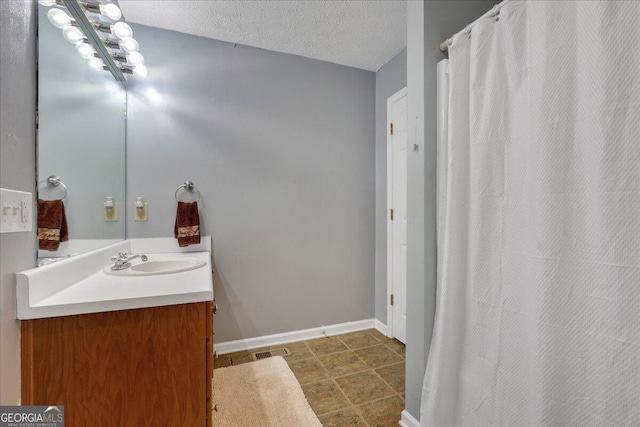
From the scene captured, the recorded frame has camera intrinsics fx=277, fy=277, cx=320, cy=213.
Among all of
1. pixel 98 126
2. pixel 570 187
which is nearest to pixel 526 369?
pixel 570 187

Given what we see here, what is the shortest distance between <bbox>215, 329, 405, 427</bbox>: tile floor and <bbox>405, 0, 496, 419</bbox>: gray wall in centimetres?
29

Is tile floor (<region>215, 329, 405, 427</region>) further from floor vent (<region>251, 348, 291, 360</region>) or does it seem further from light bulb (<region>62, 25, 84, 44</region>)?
light bulb (<region>62, 25, 84, 44</region>)

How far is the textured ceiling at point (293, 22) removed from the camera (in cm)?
183

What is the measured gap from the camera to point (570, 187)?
A: 0.86 metres

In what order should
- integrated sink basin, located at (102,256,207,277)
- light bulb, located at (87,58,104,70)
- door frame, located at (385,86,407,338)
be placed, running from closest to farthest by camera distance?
light bulb, located at (87,58,104,70) → integrated sink basin, located at (102,256,207,277) → door frame, located at (385,86,407,338)

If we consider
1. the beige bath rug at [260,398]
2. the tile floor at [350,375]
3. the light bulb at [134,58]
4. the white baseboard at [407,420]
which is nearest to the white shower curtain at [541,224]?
the white baseboard at [407,420]

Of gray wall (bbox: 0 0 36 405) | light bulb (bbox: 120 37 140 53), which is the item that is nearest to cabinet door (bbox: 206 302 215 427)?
gray wall (bbox: 0 0 36 405)

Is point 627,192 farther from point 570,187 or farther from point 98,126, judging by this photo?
point 98,126

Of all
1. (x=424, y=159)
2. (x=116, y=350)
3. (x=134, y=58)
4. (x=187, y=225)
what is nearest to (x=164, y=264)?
(x=187, y=225)

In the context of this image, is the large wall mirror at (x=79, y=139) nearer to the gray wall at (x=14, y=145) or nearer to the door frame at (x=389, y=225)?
the gray wall at (x=14, y=145)

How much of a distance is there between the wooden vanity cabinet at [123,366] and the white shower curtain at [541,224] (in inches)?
40.1

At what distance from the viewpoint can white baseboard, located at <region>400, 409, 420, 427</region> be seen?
4.52 feet

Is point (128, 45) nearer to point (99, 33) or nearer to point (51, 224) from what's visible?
point (99, 33)

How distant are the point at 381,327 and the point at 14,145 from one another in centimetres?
265
